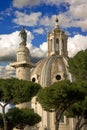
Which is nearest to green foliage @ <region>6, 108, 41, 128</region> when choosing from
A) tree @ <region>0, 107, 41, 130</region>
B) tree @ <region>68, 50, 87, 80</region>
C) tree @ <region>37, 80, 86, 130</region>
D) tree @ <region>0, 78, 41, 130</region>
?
tree @ <region>0, 107, 41, 130</region>

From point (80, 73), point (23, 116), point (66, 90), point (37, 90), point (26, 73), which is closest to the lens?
point (66, 90)

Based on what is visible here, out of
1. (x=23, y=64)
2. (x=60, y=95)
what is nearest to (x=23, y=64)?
(x=23, y=64)

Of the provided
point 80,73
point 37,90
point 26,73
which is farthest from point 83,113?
point 26,73

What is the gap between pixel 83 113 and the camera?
34781 mm

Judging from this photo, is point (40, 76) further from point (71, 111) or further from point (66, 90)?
point (66, 90)

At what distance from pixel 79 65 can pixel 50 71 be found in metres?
18.0

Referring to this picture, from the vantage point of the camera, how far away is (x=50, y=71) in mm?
59938

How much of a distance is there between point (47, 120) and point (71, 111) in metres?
22.1

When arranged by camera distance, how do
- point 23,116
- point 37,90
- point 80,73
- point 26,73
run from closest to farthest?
point 37,90
point 23,116
point 80,73
point 26,73

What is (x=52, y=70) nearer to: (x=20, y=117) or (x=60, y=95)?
(x=20, y=117)

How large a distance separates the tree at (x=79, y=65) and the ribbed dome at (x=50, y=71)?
14462 millimetres

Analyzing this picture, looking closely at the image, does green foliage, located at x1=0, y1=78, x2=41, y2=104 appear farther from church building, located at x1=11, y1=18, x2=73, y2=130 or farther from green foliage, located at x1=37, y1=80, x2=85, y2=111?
church building, located at x1=11, y1=18, x2=73, y2=130

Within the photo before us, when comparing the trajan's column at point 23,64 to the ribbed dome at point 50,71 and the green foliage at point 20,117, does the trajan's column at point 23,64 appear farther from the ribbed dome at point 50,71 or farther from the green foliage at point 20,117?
the ribbed dome at point 50,71

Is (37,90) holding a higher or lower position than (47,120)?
higher
